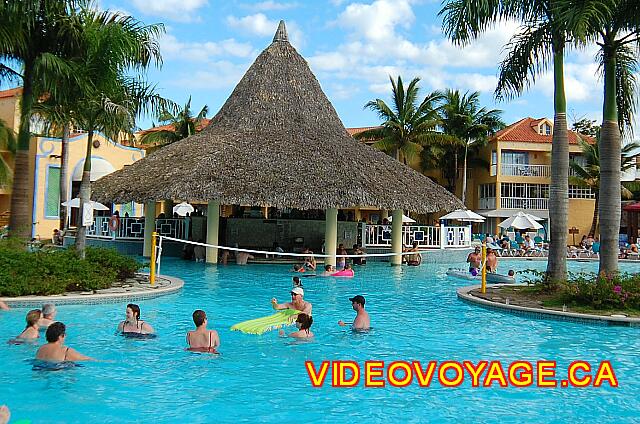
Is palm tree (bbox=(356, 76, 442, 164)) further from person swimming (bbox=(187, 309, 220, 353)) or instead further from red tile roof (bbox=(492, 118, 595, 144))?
person swimming (bbox=(187, 309, 220, 353))

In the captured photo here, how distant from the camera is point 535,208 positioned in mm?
43562

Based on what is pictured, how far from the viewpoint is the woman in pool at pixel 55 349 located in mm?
8164

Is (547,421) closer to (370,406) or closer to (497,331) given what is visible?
(370,406)

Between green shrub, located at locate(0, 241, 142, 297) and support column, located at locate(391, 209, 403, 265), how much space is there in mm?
12396

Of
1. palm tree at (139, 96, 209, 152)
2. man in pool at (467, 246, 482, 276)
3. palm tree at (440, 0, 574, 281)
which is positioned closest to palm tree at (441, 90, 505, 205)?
palm tree at (139, 96, 209, 152)

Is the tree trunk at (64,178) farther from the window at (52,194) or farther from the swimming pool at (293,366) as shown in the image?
the swimming pool at (293,366)

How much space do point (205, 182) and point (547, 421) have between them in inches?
618

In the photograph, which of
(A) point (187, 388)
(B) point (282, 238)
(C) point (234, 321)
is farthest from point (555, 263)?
(B) point (282, 238)

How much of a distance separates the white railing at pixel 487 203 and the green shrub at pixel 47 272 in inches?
1309

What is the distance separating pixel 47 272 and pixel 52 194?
854 inches

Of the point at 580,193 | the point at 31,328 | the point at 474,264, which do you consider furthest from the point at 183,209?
the point at 580,193

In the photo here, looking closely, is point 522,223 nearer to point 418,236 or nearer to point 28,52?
point 418,236

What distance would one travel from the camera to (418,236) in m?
27.3

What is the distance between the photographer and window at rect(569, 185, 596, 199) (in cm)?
4359
